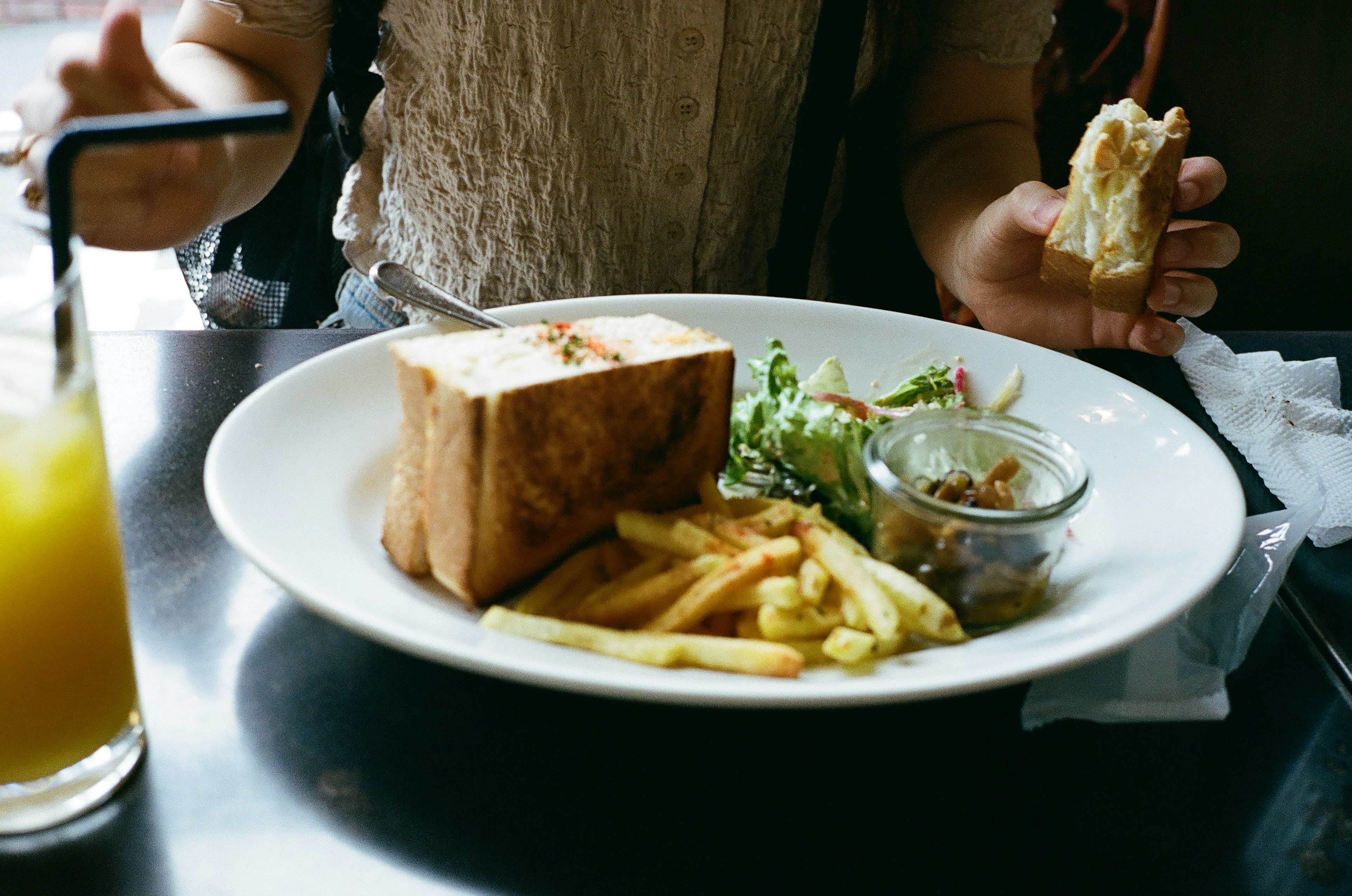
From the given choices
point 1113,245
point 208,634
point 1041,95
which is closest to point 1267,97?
point 1041,95

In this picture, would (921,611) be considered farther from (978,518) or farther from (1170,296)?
(1170,296)

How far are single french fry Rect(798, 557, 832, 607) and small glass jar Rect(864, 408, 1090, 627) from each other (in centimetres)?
15

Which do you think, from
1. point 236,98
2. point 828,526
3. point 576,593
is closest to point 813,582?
point 828,526

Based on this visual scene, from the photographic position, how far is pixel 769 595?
1065 millimetres

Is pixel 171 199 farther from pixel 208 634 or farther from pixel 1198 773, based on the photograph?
pixel 1198 773

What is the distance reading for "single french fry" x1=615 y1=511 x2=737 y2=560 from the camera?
1140 millimetres

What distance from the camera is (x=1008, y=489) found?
1.29 m

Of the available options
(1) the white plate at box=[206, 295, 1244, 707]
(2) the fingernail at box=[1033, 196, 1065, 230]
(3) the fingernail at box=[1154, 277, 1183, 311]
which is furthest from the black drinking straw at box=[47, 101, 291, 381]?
(3) the fingernail at box=[1154, 277, 1183, 311]

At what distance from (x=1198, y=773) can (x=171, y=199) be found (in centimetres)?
169

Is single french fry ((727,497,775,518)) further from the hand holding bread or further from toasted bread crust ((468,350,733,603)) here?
the hand holding bread

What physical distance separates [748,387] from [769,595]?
28.9 inches

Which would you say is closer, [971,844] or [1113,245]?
[971,844]

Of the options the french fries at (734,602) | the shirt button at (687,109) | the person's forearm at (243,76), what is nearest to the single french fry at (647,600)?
the french fries at (734,602)

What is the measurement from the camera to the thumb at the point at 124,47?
1.27 meters
